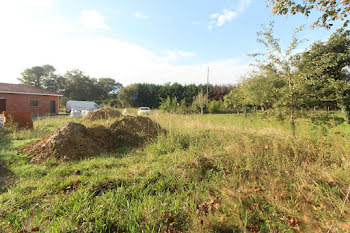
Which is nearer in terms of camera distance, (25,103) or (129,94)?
(25,103)

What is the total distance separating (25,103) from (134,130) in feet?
71.9

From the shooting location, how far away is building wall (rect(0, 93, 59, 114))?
18.8 metres

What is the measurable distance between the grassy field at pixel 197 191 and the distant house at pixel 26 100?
2099cm

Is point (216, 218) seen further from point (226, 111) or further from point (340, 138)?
point (226, 111)

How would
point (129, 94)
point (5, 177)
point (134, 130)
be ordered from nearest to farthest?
point (5, 177), point (134, 130), point (129, 94)

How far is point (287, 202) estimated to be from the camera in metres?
2.15

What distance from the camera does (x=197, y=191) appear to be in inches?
96.7

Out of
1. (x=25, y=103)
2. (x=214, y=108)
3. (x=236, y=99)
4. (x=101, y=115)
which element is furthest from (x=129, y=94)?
(x=101, y=115)

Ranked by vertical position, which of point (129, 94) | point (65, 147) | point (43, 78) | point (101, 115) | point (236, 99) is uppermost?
point (43, 78)

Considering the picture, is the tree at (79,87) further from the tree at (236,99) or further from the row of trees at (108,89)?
the tree at (236,99)

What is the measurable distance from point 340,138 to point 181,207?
3.67 metres

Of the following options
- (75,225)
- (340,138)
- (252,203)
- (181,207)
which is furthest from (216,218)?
(340,138)

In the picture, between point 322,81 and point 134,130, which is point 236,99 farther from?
point 134,130

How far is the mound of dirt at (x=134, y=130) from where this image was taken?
542cm
